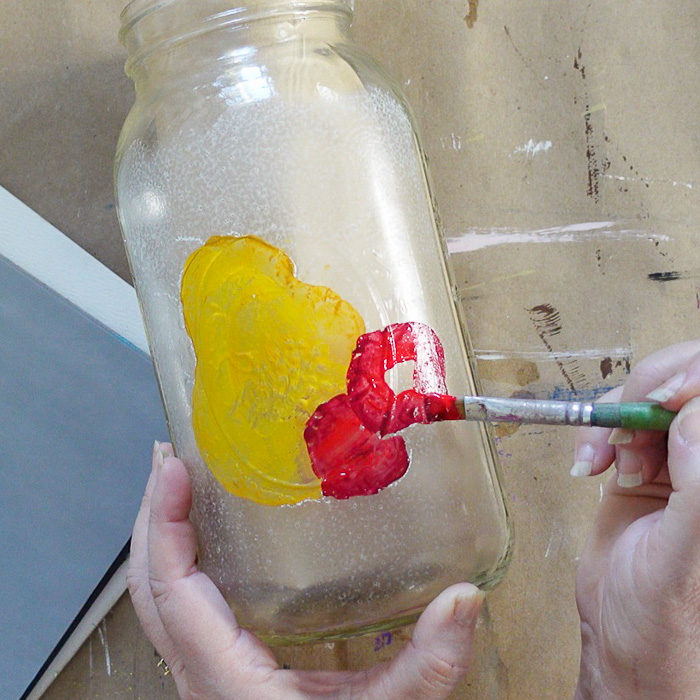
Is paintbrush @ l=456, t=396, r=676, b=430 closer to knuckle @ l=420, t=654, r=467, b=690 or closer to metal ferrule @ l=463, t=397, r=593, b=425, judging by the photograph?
metal ferrule @ l=463, t=397, r=593, b=425

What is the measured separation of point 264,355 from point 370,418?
0.09m

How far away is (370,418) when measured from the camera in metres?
0.56

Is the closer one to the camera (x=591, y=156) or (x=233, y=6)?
(x=233, y=6)

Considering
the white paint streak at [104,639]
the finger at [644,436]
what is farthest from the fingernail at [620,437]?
the white paint streak at [104,639]

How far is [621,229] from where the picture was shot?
816mm

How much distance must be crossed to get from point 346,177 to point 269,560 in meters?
0.32

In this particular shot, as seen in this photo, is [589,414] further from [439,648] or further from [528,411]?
[439,648]

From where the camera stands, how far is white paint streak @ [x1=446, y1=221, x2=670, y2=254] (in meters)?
0.82

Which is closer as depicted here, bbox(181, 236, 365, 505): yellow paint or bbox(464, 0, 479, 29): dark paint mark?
bbox(181, 236, 365, 505): yellow paint

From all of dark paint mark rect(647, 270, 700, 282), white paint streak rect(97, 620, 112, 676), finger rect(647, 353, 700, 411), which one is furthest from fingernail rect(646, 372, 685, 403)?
white paint streak rect(97, 620, 112, 676)

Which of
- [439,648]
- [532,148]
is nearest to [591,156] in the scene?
[532,148]

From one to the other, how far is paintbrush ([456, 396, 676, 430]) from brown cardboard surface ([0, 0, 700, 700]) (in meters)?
0.29

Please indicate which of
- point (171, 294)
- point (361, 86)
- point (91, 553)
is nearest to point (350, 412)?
point (171, 294)

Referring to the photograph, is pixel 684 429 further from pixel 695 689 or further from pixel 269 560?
pixel 269 560
